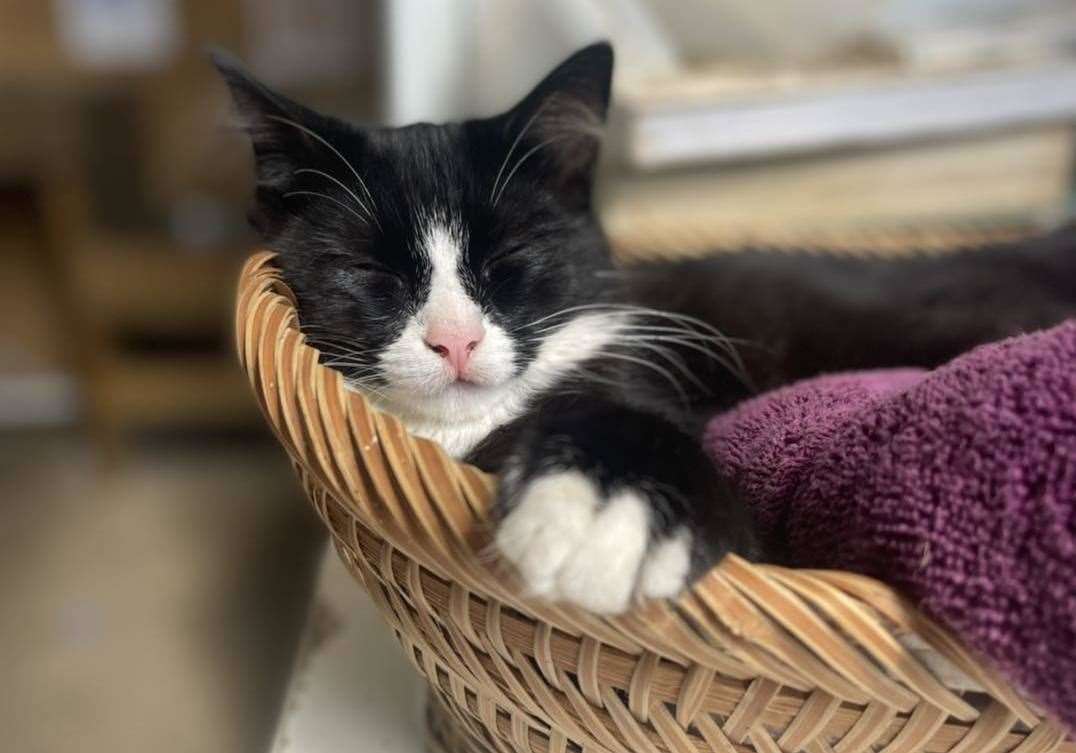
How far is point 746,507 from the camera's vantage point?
1.79 ft

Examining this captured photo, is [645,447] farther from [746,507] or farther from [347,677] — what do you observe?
[347,677]

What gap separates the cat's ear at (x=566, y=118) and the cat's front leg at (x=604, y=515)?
1.01 feet

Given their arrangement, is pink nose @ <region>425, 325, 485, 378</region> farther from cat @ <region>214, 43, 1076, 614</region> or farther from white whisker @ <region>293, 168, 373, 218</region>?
white whisker @ <region>293, 168, 373, 218</region>

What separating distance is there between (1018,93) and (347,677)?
1.02m

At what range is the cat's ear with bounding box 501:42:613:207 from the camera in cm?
69

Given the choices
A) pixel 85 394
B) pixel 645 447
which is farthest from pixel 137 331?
pixel 645 447

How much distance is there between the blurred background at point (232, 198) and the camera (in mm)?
1178

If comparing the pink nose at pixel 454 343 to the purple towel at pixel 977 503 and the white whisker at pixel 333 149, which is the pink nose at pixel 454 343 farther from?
the purple towel at pixel 977 503

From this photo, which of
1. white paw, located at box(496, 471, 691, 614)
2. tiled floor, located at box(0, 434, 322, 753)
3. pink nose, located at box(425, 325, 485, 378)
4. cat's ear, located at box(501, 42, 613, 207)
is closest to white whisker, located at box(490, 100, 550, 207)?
cat's ear, located at box(501, 42, 613, 207)

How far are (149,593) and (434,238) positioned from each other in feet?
4.35

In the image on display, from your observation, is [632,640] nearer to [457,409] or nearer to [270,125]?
[457,409]

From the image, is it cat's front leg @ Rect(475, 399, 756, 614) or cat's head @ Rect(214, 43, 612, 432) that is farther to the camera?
cat's head @ Rect(214, 43, 612, 432)

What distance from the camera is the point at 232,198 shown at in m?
2.13

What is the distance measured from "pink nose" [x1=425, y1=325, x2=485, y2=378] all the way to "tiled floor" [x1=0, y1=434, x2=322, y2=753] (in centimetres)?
100
